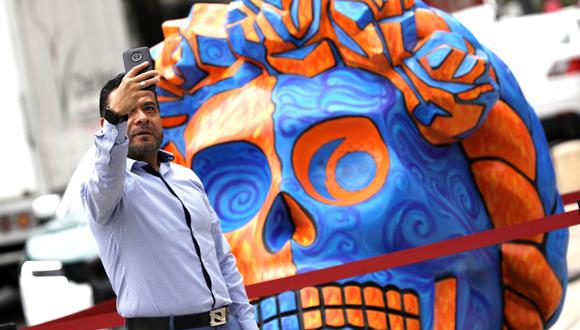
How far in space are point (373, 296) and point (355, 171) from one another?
0.47 metres

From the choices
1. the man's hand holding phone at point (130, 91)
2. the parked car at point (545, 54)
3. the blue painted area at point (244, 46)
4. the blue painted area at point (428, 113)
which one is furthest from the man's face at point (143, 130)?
the parked car at point (545, 54)

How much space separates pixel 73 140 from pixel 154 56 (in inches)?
248

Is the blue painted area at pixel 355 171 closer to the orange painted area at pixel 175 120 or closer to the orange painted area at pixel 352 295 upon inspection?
the orange painted area at pixel 352 295

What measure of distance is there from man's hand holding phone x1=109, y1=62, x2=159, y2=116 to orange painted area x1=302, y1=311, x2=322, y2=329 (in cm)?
118

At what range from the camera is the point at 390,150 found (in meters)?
4.00

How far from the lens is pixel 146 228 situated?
2926mm

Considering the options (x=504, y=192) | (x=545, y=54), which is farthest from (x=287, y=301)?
(x=545, y=54)

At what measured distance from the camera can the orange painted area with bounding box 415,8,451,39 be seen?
4.12 meters

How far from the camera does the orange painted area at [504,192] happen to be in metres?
4.34

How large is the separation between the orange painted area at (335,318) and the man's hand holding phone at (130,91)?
120 cm

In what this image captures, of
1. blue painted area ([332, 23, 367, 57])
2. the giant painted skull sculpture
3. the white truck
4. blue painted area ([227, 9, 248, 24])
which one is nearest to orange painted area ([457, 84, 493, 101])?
the giant painted skull sculpture

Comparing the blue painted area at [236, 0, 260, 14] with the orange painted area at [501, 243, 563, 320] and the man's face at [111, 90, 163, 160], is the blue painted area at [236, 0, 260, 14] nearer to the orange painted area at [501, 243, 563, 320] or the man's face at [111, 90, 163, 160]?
the man's face at [111, 90, 163, 160]

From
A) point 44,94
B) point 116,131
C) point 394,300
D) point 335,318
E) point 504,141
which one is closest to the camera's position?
point 116,131

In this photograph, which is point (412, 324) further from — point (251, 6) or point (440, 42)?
point (251, 6)
